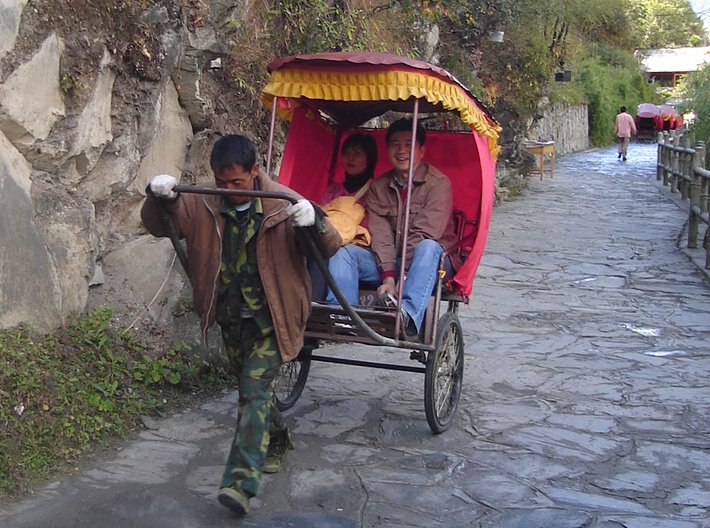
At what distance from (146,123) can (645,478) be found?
13.6 ft

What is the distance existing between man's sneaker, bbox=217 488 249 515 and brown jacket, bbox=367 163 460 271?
193cm

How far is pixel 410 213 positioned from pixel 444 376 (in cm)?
109

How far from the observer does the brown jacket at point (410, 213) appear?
A: 5848 mm

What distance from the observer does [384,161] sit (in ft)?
22.8

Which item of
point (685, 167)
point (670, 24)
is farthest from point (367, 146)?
point (670, 24)

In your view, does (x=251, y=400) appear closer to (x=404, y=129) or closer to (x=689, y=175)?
(x=404, y=129)

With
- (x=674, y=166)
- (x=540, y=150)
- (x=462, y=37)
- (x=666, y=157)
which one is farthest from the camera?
(x=540, y=150)

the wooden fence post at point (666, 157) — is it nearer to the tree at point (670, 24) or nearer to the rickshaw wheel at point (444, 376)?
the rickshaw wheel at point (444, 376)

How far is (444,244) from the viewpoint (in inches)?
243

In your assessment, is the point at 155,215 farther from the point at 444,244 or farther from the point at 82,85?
the point at 444,244

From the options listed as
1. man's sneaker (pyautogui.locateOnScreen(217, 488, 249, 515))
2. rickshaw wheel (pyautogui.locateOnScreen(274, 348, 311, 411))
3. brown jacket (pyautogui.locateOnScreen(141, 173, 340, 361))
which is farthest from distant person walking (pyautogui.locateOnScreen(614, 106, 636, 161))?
man's sneaker (pyautogui.locateOnScreen(217, 488, 249, 515))

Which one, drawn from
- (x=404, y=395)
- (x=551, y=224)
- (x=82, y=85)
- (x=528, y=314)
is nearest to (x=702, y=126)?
(x=551, y=224)

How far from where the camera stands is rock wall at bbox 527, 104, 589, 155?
100 ft

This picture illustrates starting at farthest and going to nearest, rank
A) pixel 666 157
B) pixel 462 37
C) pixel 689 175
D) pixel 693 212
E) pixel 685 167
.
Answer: pixel 666 157
pixel 685 167
pixel 689 175
pixel 462 37
pixel 693 212
